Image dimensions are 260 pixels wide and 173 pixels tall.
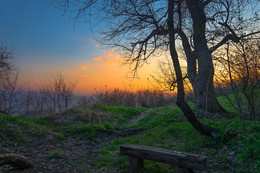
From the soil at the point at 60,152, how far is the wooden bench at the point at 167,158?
2.04ft

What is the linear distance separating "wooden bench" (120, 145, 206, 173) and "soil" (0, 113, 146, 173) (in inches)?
24.4

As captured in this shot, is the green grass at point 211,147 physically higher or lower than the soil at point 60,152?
higher

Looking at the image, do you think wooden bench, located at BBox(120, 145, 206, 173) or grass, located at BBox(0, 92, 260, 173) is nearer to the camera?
wooden bench, located at BBox(120, 145, 206, 173)

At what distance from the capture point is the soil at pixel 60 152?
4.03 metres

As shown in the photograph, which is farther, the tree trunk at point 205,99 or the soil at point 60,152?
the tree trunk at point 205,99

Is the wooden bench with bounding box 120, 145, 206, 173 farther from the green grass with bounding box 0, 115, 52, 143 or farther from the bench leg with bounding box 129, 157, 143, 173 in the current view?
the green grass with bounding box 0, 115, 52, 143

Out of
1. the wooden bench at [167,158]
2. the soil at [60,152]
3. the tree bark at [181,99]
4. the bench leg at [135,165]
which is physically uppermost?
the tree bark at [181,99]

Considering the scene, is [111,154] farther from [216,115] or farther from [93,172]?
[216,115]

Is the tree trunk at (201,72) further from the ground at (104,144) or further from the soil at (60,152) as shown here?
the soil at (60,152)

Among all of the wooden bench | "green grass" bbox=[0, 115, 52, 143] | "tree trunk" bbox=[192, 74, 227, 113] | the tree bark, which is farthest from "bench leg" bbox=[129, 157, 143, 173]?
"tree trunk" bbox=[192, 74, 227, 113]

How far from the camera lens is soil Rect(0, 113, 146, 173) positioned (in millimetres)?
4031

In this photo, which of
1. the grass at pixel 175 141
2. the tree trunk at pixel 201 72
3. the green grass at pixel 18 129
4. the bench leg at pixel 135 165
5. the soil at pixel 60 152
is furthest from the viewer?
the tree trunk at pixel 201 72

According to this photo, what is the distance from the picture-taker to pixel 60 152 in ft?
16.5

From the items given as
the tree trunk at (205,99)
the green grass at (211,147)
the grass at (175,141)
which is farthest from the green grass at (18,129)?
the tree trunk at (205,99)
